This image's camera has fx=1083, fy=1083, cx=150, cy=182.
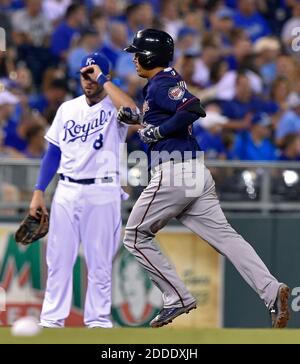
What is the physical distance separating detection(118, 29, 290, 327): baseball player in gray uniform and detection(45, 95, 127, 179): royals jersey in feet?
2.77

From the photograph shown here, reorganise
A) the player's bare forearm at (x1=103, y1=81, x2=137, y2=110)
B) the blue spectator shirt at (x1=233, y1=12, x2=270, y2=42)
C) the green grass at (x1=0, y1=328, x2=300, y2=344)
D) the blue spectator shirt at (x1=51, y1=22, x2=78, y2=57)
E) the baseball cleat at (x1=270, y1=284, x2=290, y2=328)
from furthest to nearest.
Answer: the blue spectator shirt at (x1=233, y1=12, x2=270, y2=42) → the blue spectator shirt at (x1=51, y1=22, x2=78, y2=57) → the player's bare forearm at (x1=103, y1=81, x2=137, y2=110) → the baseball cleat at (x1=270, y1=284, x2=290, y2=328) → the green grass at (x1=0, y1=328, x2=300, y2=344)

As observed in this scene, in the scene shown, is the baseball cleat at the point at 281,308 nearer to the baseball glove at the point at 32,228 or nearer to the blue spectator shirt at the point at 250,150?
the baseball glove at the point at 32,228

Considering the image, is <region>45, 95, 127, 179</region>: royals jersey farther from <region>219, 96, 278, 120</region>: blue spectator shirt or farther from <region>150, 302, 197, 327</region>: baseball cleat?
→ <region>219, 96, 278, 120</region>: blue spectator shirt

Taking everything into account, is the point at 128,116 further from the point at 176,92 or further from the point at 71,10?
the point at 71,10

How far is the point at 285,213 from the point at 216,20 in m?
4.32

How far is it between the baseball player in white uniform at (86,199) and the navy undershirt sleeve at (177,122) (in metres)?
1.11

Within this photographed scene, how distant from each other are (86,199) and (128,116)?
0.97 metres

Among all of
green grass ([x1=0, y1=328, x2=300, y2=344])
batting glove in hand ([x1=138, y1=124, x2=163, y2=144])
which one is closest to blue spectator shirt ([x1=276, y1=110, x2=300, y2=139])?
batting glove in hand ([x1=138, y1=124, x2=163, y2=144])

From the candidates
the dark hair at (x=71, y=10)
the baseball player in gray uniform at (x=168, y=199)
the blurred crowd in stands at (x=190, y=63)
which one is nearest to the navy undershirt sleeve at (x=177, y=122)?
the baseball player in gray uniform at (x=168, y=199)

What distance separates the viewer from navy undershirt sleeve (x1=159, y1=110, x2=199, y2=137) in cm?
683

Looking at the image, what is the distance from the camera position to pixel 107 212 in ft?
26.2

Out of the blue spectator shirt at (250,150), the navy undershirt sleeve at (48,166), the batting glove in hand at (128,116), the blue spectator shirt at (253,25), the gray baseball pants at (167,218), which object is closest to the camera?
the gray baseball pants at (167,218)

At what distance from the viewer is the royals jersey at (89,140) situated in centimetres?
789
